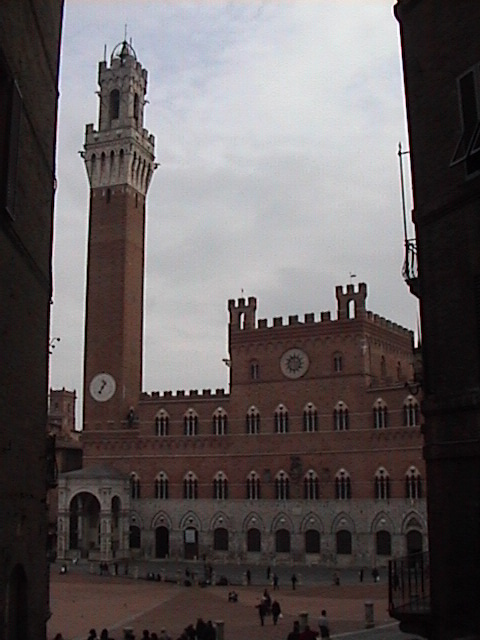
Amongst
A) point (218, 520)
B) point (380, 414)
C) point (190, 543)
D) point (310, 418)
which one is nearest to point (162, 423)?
point (218, 520)

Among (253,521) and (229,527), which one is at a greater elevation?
(253,521)

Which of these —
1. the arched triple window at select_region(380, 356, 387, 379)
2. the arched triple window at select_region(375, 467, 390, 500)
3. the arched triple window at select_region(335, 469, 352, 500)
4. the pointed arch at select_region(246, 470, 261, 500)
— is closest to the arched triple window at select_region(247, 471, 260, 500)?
the pointed arch at select_region(246, 470, 261, 500)

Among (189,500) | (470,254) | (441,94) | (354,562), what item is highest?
(441,94)

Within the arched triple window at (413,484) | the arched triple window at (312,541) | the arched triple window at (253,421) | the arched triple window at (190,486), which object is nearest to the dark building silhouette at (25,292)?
the arched triple window at (413,484)

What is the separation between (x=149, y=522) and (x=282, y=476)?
1002 centimetres

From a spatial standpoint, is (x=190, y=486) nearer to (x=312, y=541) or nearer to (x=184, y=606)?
(x=312, y=541)

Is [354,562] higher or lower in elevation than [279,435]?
lower

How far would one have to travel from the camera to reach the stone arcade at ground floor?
47.3 m

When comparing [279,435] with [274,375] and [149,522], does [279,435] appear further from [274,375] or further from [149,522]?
[149,522]

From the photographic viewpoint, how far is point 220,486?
174 feet

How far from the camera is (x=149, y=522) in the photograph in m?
53.9

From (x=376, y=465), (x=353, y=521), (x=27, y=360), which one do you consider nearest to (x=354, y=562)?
(x=353, y=521)

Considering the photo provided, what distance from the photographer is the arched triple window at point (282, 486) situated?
5078cm

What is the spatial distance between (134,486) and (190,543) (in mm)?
5703
